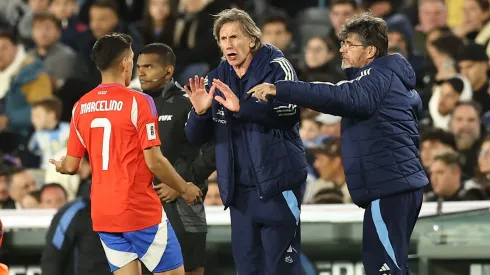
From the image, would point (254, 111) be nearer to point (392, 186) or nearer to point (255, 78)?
point (255, 78)

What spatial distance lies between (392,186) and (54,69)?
7067mm

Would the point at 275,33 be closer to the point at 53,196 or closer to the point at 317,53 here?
the point at 317,53

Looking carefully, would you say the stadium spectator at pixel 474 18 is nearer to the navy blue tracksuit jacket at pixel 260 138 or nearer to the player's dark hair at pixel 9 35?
the player's dark hair at pixel 9 35

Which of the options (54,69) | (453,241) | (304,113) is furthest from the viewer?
(54,69)

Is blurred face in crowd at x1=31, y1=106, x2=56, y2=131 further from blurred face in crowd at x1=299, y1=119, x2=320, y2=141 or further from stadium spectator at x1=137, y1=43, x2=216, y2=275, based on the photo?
stadium spectator at x1=137, y1=43, x2=216, y2=275

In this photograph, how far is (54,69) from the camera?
1249cm

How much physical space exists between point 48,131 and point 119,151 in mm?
5705

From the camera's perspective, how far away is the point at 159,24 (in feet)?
41.2

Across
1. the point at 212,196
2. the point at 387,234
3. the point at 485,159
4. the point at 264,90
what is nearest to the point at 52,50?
the point at 212,196

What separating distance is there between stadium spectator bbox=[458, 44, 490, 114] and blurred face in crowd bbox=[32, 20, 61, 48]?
14.8 ft

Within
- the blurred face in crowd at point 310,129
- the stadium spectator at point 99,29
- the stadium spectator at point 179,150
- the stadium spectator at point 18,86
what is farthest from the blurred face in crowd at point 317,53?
the stadium spectator at point 179,150

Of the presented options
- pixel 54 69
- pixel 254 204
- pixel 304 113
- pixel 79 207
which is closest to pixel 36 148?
pixel 54 69

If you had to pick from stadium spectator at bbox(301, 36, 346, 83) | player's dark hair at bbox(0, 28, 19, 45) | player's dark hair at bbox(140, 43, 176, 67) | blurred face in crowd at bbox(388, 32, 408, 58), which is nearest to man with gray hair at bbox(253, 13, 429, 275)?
player's dark hair at bbox(140, 43, 176, 67)

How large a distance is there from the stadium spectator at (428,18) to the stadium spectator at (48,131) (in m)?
3.88
